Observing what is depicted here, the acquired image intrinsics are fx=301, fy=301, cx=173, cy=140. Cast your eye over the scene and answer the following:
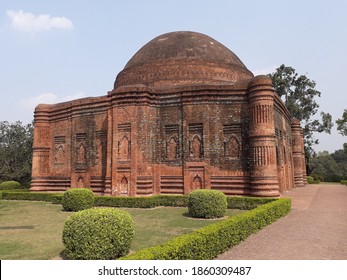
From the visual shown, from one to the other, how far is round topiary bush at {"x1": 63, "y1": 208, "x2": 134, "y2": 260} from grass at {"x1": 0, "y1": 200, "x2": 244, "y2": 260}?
814 mm

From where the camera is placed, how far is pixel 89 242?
5.59 metres

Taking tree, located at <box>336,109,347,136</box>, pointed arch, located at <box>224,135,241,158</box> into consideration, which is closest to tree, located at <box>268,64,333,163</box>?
tree, located at <box>336,109,347,136</box>

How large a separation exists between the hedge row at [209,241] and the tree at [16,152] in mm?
27779

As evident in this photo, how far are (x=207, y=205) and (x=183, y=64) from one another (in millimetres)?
12203

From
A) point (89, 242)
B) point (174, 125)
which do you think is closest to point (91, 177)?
point (174, 125)

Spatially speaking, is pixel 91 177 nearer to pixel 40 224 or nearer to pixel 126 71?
pixel 40 224

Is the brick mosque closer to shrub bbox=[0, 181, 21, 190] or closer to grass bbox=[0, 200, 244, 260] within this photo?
grass bbox=[0, 200, 244, 260]

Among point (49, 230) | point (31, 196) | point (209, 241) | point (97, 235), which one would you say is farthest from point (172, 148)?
point (97, 235)

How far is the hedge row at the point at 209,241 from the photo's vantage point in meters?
4.83

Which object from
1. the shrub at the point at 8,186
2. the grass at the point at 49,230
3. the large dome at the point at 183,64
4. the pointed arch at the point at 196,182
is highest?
the large dome at the point at 183,64

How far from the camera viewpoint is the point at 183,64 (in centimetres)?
2027

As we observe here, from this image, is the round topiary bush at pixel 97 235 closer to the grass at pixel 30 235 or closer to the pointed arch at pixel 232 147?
the grass at pixel 30 235

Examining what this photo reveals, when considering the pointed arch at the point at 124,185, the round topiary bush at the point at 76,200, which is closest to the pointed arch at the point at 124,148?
the pointed arch at the point at 124,185

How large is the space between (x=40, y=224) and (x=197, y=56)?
594 inches
